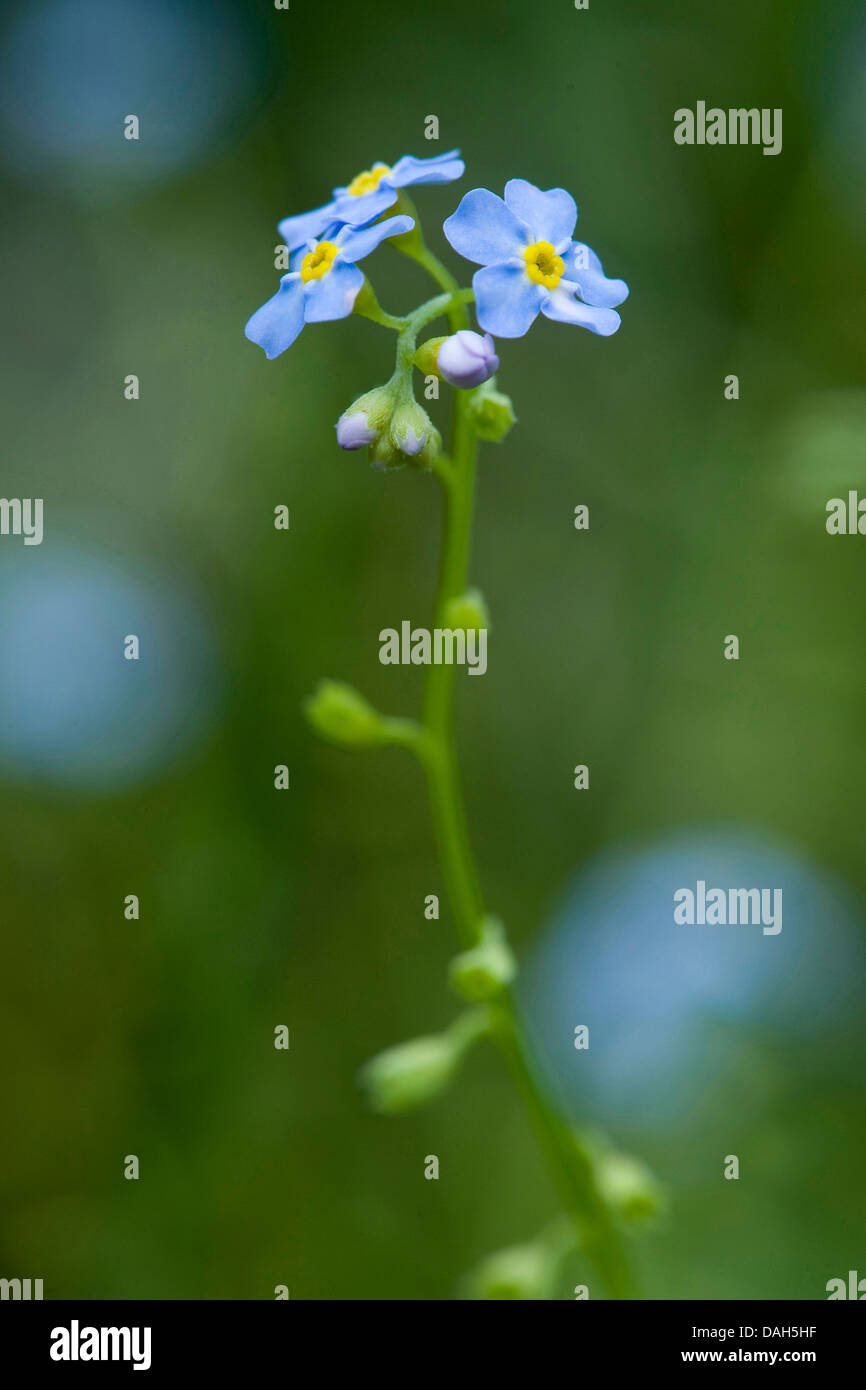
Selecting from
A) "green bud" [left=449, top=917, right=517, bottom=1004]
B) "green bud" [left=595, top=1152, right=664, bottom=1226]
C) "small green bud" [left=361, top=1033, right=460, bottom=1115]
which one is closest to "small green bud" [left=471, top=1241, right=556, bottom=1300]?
"green bud" [left=595, top=1152, right=664, bottom=1226]

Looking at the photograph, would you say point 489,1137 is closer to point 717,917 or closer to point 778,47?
point 717,917

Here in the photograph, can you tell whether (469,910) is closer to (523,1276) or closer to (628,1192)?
(628,1192)

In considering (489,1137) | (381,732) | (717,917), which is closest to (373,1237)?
(489,1137)

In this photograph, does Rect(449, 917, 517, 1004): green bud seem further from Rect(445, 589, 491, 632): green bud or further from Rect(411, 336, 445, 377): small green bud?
Rect(411, 336, 445, 377): small green bud

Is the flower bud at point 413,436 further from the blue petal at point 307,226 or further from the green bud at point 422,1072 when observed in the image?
the green bud at point 422,1072

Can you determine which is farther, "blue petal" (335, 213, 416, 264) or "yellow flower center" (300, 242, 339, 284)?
"yellow flower center" (300, 242, 339, 284)

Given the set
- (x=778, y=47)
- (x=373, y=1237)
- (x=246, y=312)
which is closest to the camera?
(x=373, y=1237)
